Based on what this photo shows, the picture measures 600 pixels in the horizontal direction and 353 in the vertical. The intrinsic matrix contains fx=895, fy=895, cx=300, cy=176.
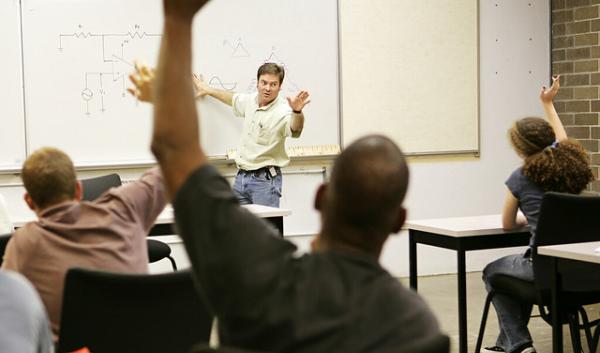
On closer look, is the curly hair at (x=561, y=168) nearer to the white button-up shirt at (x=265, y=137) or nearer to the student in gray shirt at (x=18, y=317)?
the white button-up shirt at (x=265, y=137)

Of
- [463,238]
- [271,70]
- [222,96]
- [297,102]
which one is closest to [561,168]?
[463,238]

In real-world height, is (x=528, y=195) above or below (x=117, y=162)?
below

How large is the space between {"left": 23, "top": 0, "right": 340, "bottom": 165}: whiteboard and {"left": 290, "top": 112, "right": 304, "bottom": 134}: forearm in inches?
31.2

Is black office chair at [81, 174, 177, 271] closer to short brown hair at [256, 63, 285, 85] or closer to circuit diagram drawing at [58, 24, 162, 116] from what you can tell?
circuit diagram drawing at [58, 24, 162, 116]

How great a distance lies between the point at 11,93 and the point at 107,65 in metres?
0.64

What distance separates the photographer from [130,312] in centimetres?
233

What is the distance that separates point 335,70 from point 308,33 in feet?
1.09

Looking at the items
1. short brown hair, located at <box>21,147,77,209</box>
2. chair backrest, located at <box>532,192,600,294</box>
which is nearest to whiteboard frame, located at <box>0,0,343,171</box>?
chair backrest, located at <box>532,192,600,294</box>

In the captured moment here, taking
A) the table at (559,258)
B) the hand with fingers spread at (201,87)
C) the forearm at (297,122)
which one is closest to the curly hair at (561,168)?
the table at (559,258)

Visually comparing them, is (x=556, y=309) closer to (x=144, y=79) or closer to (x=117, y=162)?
(x=144, y=79)

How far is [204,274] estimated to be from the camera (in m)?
1.14

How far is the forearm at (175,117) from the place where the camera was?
1123mm

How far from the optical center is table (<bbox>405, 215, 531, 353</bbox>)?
13.4ft

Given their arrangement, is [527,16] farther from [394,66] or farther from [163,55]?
[163,55]
